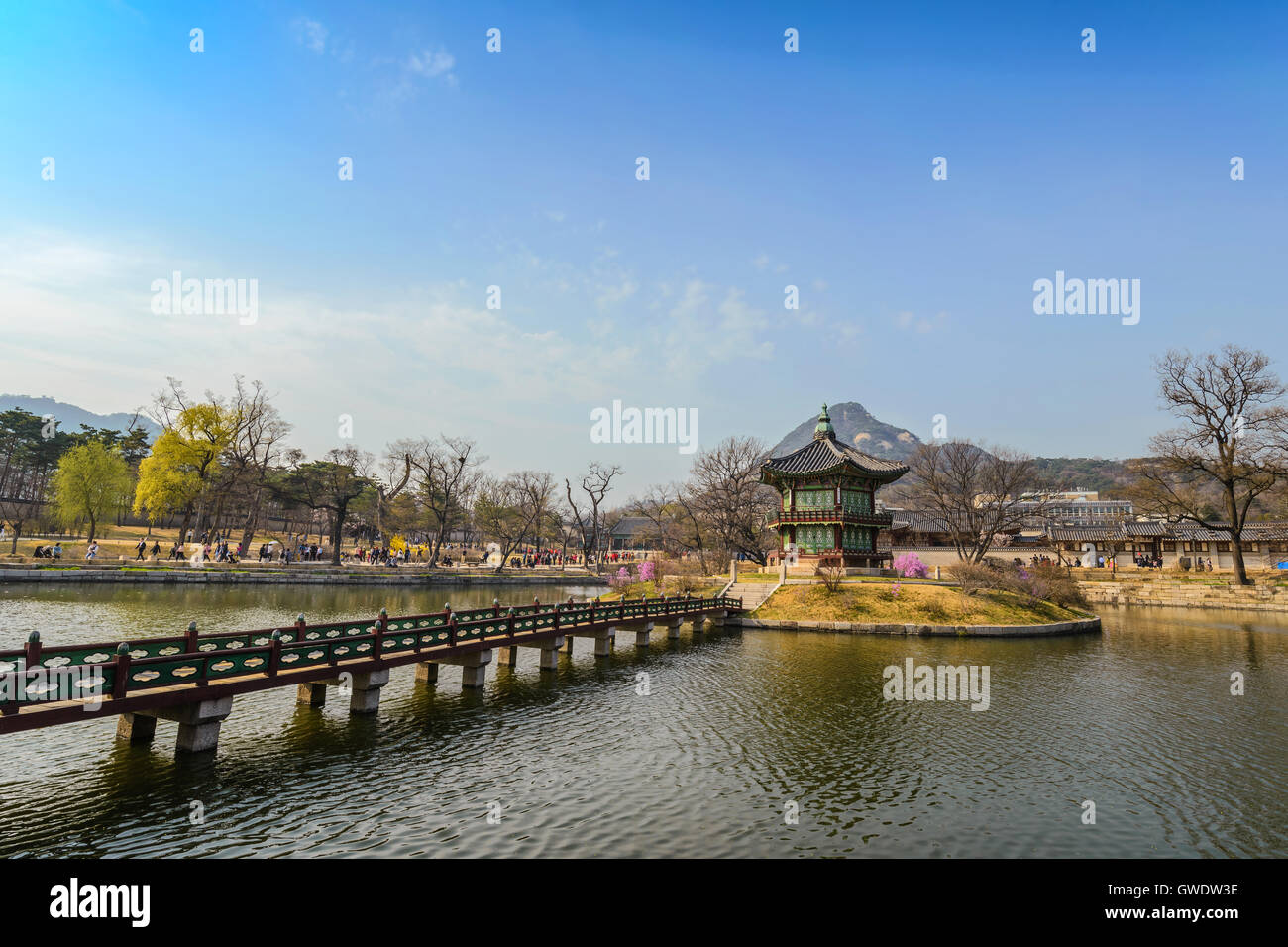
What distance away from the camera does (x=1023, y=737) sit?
1603 centimetres

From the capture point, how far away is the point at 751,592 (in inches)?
1690

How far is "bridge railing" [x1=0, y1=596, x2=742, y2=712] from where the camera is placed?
36.6ft

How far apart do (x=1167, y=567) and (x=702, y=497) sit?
47398 mm

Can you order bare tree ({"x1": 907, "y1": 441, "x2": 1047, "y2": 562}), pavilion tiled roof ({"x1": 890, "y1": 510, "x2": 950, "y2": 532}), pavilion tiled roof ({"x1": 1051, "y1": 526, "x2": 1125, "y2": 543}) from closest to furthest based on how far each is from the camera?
bare tree ({"x1": 907, "y1": 441, "x2": 1047, "y2": 562}) < pavilion tiled roof ({"x1": 1051, "y1": 526, "x2": 1125, "y2": 543}) < pavilion tiled roof ({"x1": 890, "y1": 510, "x2": 950, "y2": 532})

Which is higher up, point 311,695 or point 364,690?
point 364,690

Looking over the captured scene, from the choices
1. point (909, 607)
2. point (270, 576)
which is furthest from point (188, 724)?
point (270, 576)

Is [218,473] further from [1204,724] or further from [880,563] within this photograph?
[1204,724]

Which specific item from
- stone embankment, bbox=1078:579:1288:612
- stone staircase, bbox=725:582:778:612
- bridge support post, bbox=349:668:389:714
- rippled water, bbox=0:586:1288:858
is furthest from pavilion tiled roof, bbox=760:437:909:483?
bridge support post, bbox=349:668:389:714

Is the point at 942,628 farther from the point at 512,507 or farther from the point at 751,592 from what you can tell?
the point at 512,507

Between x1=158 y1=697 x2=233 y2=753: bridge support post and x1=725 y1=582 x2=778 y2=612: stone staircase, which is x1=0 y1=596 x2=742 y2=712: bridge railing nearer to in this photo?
x1=158 y1=697 x2=233 y2=753: bridge support post

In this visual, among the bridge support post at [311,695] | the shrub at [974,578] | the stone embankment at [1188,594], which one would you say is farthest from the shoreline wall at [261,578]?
the stone embankment at [1188,594]

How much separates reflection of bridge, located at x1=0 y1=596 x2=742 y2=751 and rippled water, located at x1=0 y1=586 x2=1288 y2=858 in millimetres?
795

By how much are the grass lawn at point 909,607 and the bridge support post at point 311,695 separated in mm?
27552

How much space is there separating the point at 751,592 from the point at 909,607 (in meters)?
10.00
